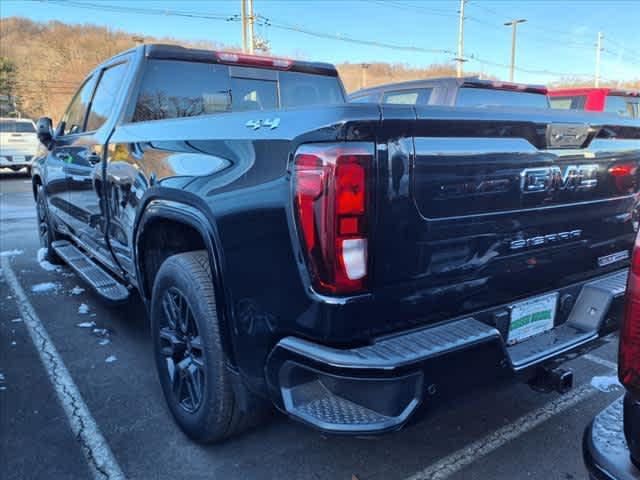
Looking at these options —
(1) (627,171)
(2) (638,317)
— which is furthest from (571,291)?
(2) (638,317)

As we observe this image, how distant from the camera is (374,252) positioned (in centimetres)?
Answer: 164

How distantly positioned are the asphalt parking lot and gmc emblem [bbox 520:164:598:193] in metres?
0.77

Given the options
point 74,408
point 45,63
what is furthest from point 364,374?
point 45,63

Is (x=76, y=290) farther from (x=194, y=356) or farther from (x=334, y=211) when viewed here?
(x=334, y=211)

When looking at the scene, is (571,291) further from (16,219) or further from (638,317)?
(16,219)

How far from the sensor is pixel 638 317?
1444 mm

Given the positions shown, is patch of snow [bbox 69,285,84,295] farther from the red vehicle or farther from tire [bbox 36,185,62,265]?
the red vehicle

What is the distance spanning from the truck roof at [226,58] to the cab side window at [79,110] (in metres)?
1.14

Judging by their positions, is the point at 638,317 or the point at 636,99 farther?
the point at 636,99

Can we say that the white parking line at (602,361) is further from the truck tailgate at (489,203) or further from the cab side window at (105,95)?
the cab side window at (105,95)

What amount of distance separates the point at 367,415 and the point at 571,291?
1.19 meters

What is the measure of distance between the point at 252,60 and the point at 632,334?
3034 mm

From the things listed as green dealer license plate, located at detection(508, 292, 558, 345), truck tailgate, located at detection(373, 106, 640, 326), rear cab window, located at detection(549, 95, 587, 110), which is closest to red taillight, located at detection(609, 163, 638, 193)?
truck tailgate, located at detection(373, 106, 640, 326)

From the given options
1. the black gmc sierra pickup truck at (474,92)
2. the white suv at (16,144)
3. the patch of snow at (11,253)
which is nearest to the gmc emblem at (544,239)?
the black gmc sierra pickup truck at (474,92)
